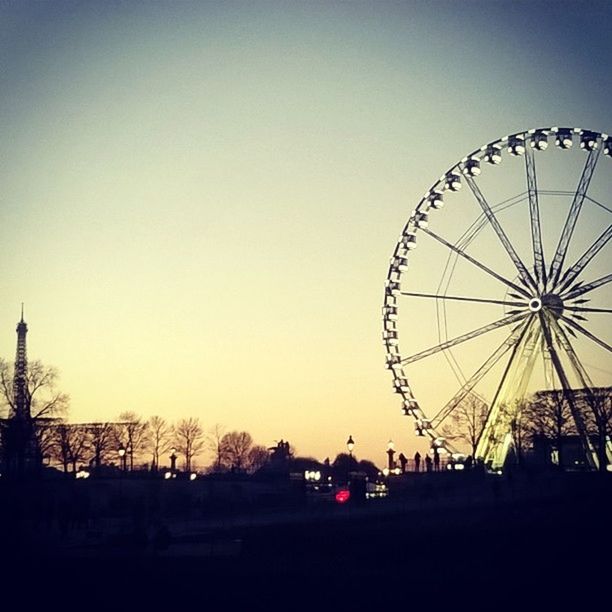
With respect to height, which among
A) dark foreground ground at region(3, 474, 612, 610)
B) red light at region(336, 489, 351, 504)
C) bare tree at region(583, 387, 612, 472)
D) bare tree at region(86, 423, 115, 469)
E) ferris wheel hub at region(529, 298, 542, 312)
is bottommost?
dark foreground ground at region(3, 474, 612, 610)

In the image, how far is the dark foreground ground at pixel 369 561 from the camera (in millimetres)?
33156

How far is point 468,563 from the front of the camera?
120ft

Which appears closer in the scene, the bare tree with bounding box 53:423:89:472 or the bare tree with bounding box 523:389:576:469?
the bare tree with bounding box 523:389:576:469

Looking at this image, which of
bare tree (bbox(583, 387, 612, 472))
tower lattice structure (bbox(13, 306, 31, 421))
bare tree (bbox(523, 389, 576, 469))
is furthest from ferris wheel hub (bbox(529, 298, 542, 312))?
tower lattice structure (bbox(13, 306, 31, 421))

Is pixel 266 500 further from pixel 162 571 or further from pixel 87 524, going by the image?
pixel 162 571

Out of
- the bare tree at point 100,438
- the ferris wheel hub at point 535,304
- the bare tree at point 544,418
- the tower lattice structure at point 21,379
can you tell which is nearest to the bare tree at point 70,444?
the bare tree at point 100,438

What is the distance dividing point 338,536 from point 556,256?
1864 centimetres

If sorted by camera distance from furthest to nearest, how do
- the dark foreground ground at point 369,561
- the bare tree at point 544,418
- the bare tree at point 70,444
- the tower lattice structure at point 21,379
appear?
the bare tree at point 70,444, the tower lattice structure at point 21,379, the bare tree at point 544,418, the dark foreground ground at point 369,561

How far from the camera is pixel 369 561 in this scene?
38031mm

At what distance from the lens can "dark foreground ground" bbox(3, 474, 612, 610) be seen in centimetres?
3316

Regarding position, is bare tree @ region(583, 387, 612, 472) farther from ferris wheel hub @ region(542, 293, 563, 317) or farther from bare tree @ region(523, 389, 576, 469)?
ferris wheel hub @ region(542, 293, 563, 317)

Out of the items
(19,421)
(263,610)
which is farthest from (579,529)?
(19,421)

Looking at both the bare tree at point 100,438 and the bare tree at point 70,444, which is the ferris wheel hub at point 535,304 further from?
A: the bare tree at point 100,438

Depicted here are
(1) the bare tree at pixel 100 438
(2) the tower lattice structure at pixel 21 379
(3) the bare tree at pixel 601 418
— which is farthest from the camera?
(1) the bare tree at pixel 100 438
